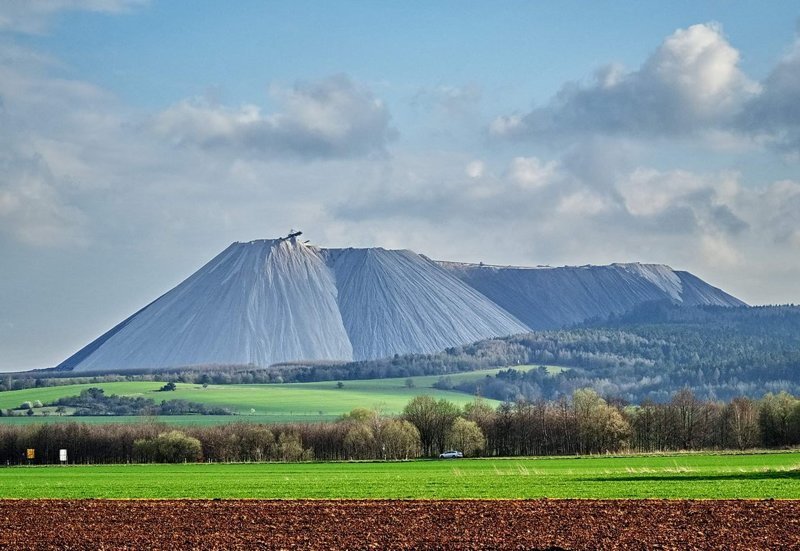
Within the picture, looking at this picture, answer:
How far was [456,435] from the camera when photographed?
118m

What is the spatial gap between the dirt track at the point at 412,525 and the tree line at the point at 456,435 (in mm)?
72195

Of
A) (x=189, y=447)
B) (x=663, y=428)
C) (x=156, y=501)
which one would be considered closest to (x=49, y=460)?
(x=189, y=447)

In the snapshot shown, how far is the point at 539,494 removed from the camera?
4769 cm

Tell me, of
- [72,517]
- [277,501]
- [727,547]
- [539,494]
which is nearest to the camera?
[727,547]

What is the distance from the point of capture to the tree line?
373 feet

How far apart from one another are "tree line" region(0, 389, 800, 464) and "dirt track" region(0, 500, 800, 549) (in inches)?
2842

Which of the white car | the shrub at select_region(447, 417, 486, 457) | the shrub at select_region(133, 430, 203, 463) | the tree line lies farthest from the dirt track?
the shrub at select_region(447, 417, 486, 457)

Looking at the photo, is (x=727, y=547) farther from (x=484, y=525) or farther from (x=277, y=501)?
(x=277, y=501)

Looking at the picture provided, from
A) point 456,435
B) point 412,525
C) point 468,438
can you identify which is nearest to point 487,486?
point 412,525

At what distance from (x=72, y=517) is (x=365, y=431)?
257 ft

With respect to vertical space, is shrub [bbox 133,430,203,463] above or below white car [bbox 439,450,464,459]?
above

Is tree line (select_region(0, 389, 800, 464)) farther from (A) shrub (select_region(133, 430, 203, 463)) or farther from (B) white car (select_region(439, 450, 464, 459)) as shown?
(B) white car (select_region(439, 450, 464, 459))

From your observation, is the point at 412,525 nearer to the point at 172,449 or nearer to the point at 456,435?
the point at 172,449

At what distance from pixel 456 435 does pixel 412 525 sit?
84.1 meters
